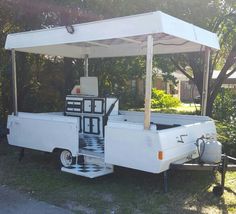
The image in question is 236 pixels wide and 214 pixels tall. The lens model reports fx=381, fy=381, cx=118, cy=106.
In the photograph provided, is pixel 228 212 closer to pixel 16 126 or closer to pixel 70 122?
pixel 70 122

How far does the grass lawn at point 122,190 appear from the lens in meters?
5.49

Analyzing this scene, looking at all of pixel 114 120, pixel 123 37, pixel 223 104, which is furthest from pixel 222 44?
pixel 123 37

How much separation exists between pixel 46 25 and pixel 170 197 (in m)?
7.25

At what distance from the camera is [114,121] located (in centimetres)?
623

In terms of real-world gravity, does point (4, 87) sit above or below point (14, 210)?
above

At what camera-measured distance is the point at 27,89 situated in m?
11.8

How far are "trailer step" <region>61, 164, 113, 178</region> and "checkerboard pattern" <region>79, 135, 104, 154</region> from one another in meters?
0.27

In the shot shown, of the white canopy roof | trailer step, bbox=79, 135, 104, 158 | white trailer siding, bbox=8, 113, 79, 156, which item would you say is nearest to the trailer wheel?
white trailer siding, bbox=8, 113, 79, 156

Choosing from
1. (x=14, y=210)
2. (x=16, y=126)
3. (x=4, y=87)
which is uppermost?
(x=4, y=87)

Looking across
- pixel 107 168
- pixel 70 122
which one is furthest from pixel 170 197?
pixel 70 122

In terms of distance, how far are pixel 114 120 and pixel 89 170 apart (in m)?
1.33

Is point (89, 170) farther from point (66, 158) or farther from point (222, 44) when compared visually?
point (222, 44)

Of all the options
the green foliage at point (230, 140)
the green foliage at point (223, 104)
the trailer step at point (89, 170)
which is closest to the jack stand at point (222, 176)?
the trailer step at point (89, 170)

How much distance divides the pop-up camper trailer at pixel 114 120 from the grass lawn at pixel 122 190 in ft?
0.97
